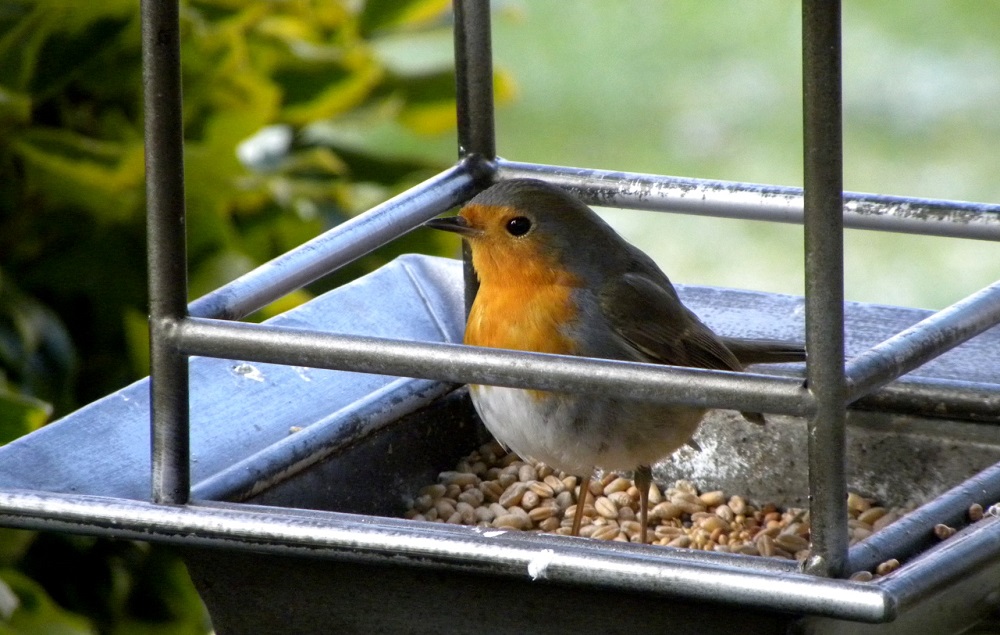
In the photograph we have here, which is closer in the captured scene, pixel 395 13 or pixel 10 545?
pixel 10 545

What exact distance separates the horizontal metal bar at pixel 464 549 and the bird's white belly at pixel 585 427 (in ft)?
1.50

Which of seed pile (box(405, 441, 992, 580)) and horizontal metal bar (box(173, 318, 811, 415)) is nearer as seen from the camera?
horizontal metal bar (box(173, 318, 811, 415))

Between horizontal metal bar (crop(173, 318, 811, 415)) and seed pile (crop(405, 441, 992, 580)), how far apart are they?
0.70 metres

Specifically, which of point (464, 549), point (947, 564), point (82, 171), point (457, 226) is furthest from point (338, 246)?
point (82, 171)

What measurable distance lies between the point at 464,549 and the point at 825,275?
1.45 feet

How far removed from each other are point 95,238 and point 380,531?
6.23 ft

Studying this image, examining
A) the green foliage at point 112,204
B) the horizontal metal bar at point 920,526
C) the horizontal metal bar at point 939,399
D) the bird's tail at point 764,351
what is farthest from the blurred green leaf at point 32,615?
the horizontal metal bar at point 920,526

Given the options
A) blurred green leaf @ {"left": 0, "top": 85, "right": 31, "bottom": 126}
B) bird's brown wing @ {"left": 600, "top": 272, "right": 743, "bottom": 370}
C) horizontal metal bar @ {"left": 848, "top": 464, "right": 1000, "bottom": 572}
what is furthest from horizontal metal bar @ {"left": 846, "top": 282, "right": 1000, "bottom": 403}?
blurred green leaf @ {"left": 0, "top": 85, "right": 31, "bottom": 126}

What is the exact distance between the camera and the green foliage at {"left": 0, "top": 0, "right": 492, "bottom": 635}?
10.6ft

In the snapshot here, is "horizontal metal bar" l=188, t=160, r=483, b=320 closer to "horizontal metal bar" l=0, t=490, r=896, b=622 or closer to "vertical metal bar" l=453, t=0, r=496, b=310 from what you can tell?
"vertical metal bar" l=453, t=0, r=496, b=310

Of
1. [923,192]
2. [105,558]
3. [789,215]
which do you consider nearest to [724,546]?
[789,215]

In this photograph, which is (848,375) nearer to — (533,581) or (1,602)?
(533,581)

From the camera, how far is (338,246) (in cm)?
214

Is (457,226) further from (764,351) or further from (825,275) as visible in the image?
(825,275)
